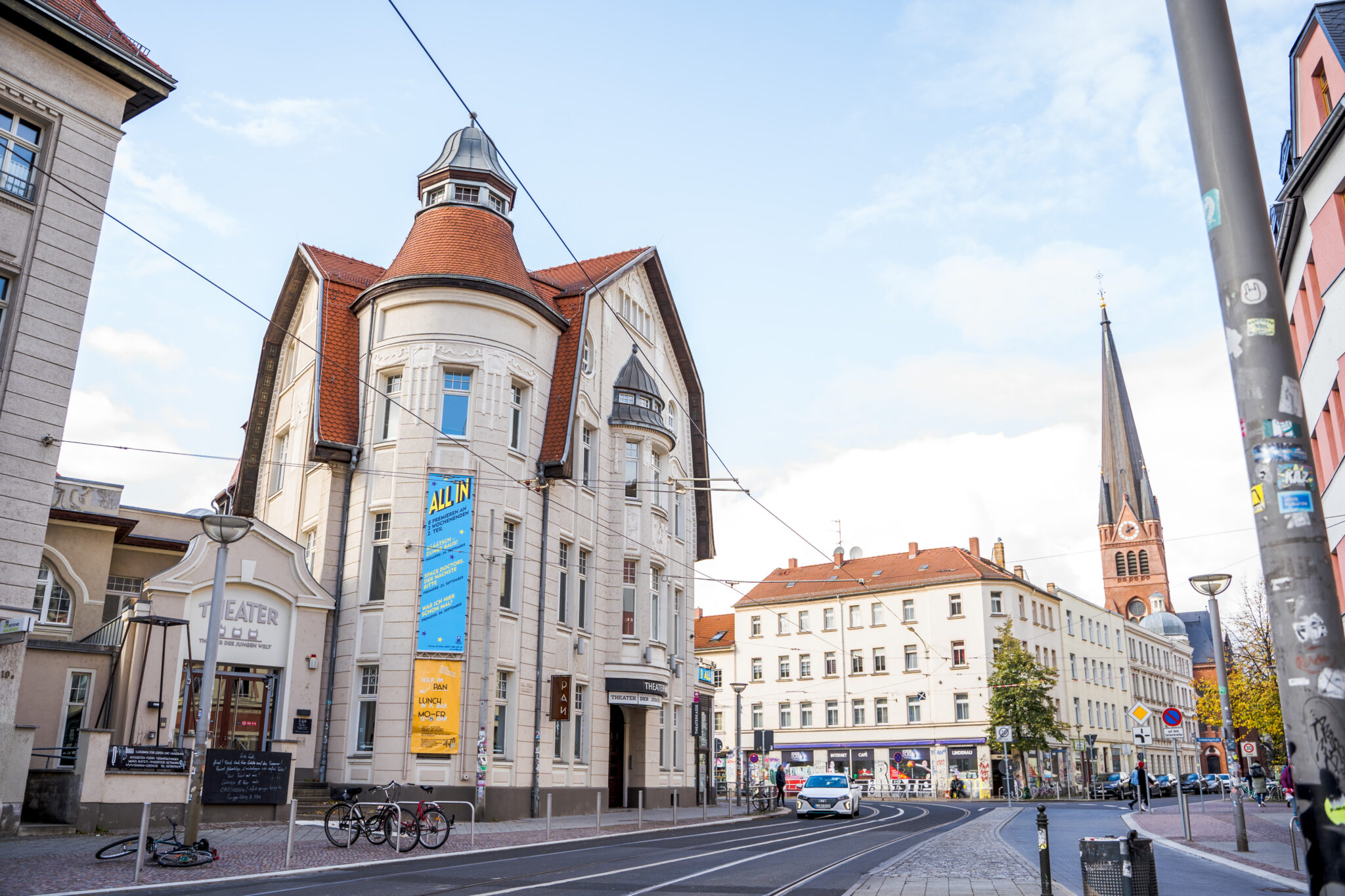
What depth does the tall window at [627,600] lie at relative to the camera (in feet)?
105

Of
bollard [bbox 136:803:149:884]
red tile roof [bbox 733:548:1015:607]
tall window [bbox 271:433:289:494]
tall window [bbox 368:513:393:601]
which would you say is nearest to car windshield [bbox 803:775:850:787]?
tall window [bbox 368:513:393:601]

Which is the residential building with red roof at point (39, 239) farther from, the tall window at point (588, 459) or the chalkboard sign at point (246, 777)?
the tall window at point (588, 459)

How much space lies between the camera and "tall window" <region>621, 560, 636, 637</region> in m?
32.1

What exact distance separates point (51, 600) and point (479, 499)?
10385mm

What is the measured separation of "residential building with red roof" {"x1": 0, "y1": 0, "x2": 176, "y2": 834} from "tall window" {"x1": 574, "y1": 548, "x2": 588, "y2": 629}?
15.5m

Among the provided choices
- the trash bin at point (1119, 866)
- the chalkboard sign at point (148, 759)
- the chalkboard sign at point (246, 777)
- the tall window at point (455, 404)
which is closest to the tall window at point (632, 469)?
the tall window at point (455, 404)

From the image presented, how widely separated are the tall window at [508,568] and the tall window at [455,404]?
2921 millimetres

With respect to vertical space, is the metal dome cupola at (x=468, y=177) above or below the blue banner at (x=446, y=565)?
above

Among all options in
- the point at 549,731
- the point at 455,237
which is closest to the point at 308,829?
the point at 549,731

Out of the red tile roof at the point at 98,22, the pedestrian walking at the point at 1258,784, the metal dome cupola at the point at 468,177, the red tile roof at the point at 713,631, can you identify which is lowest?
the pedestrian walking at the point at 1258,784

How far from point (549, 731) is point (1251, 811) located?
2712 centimetres

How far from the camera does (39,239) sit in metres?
17.7

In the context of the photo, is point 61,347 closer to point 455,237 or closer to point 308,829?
point 308,829

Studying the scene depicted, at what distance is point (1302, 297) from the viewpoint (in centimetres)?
2247
